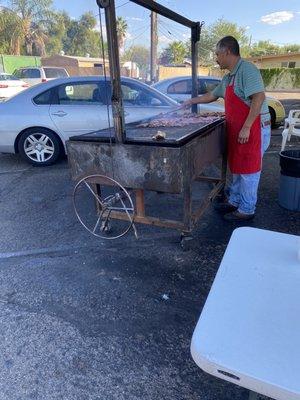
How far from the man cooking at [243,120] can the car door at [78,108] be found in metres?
2.30

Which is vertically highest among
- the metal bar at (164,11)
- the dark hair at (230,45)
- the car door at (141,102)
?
the metal bar at (164,11)

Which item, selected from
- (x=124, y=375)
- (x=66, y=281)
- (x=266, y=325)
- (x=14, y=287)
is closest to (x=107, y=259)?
(x=66, y=281)

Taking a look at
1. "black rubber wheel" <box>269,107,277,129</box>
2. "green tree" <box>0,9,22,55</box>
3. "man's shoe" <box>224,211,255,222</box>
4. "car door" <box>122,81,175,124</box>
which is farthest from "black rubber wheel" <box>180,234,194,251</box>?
"green tree" <box>0,9,22,55</box>

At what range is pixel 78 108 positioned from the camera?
5418 mm

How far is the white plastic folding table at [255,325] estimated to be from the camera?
2.70 ft

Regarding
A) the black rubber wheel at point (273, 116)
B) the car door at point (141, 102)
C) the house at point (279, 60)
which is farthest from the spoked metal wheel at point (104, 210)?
the house at point (279, 60)

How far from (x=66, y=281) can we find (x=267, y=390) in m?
2.13

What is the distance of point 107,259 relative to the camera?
299 cm

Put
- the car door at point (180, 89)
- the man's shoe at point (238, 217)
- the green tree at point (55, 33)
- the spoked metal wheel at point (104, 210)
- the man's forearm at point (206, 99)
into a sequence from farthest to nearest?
the green tree at point (55, 33) → the car door at point (180, 89) → the man's forearm at point (206, 99) → the man's shoe at point (238, 217) → the spoked metal wheel at point (104, 210)

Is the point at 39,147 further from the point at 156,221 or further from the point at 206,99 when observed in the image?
the point at 156,221

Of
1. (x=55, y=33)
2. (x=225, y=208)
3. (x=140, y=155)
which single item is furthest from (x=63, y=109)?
(x=55, y=33)

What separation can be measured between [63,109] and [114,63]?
3287mm

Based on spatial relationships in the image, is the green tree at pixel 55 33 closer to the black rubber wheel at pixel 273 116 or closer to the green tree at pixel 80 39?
the green tree at pixel 80 39

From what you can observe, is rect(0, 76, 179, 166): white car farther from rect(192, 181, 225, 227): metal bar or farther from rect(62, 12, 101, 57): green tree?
rect(62, 12, 101, 57): green tree
